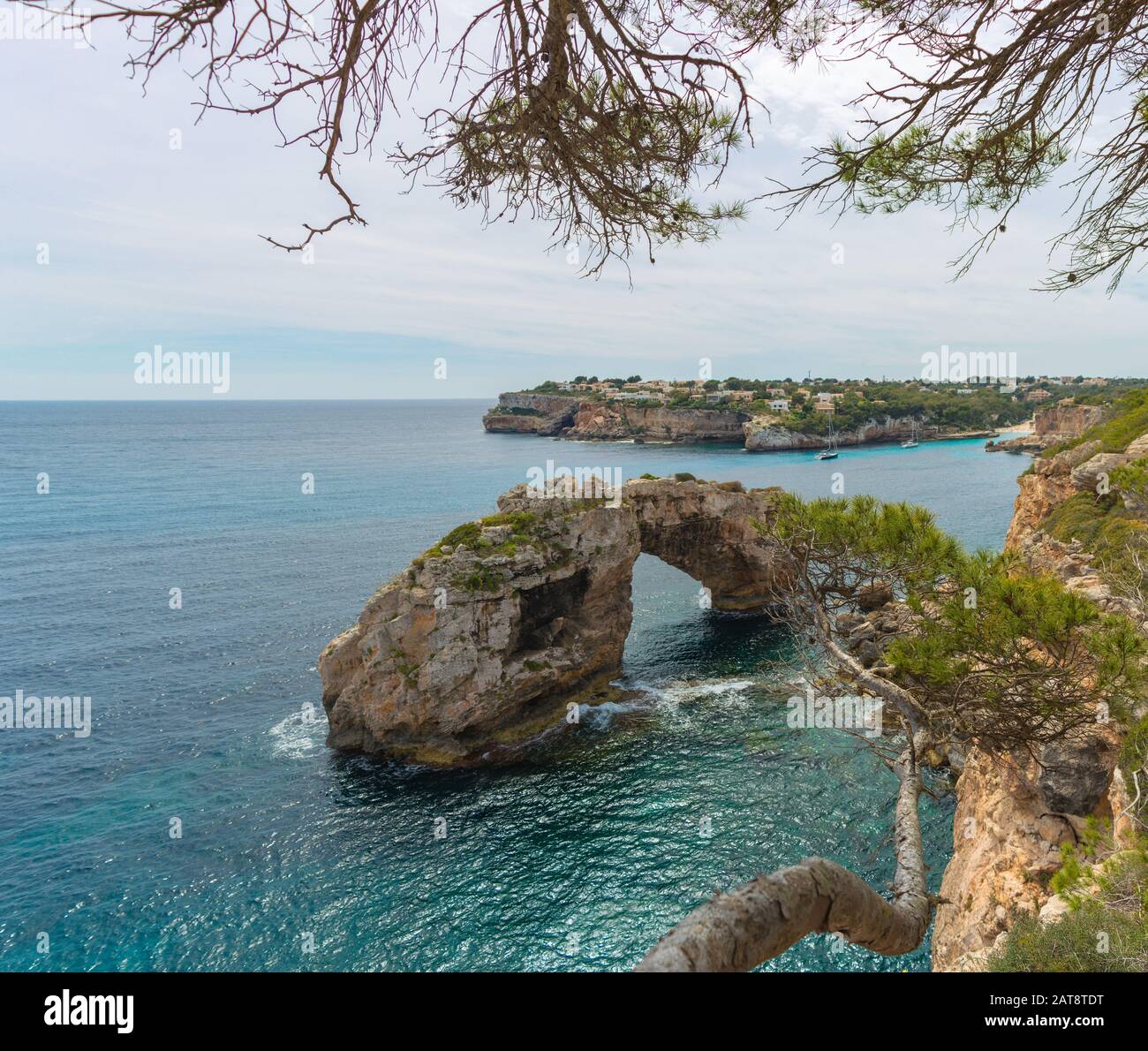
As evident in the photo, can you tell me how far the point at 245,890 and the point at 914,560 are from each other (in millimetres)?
17981

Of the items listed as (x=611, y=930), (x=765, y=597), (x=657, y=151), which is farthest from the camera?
(x=765, y=597)

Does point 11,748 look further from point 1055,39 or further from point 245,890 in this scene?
point 1055,39

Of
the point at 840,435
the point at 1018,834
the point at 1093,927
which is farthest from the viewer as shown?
the point at 840,435

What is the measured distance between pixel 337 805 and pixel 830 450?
349 feet

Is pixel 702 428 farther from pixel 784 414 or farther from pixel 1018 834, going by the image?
pixel 1018 834

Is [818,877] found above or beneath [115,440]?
beneath

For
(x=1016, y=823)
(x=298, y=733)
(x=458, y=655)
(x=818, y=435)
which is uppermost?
(x=818, y=435)

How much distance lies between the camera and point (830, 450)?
112625mm

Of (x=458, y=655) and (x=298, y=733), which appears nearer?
(x=458, y=655)

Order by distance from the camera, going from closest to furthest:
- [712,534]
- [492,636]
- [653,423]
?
[492,636] < [712,534] < [653,423]

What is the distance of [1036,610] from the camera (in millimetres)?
8242

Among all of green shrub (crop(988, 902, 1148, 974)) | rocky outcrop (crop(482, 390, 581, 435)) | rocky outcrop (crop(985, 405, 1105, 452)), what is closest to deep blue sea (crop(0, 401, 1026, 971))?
green shrub (crop(988, 902, 1148, 974))

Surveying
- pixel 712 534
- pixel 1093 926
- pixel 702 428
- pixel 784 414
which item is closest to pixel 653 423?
pixel 702 428
